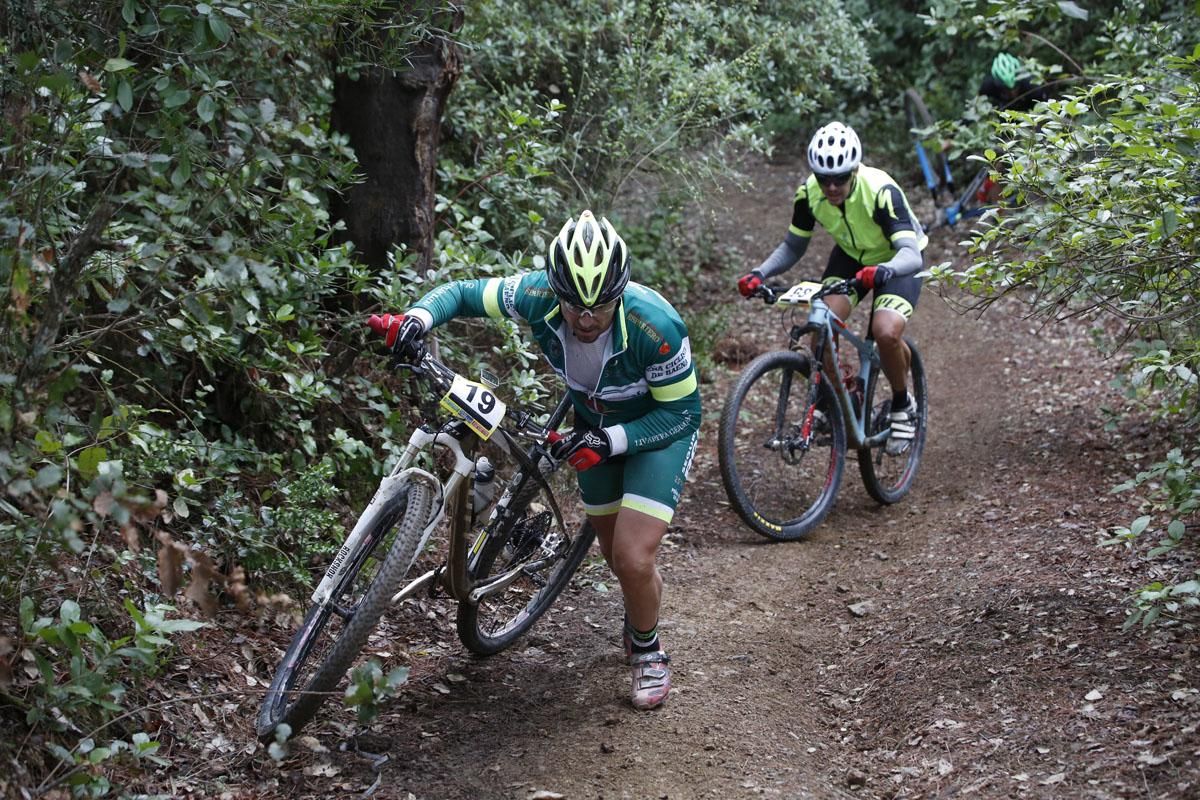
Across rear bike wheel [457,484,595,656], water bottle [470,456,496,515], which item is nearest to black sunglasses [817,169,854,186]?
rear bike wheel [457,484,595,656]

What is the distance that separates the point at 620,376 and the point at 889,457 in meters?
4.08

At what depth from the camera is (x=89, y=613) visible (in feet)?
12.6

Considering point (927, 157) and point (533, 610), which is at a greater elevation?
point (533, 610)

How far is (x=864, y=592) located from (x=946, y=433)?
2876 mm

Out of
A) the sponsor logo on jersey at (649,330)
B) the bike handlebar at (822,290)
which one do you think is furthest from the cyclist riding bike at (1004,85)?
the sponsor logo on jersey at (649,330)

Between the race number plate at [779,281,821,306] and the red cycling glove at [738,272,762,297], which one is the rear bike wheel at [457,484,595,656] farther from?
the race number plate at [779,281,821,306]

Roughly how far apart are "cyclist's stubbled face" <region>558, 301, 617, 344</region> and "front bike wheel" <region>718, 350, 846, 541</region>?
6.89ft

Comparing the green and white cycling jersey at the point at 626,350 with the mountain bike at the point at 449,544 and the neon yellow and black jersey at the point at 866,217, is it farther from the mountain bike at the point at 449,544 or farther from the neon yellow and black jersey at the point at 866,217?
the neon yellow and black jersey at the point at 866,217

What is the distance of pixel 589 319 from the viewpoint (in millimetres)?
4160

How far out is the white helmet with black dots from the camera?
631cm

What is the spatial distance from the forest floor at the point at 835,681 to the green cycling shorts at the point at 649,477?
88 cm

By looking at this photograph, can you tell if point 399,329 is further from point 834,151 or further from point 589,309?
point 834,151

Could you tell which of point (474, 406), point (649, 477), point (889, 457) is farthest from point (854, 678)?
point (889, 457)

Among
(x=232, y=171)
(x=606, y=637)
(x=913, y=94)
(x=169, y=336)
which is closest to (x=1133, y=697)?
(x=606, y=637)
